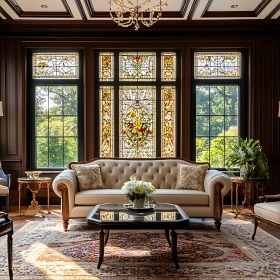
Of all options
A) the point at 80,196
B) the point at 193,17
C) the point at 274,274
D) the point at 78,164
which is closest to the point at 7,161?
the point at 78,164

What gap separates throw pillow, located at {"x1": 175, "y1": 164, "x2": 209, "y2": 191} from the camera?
234 inches

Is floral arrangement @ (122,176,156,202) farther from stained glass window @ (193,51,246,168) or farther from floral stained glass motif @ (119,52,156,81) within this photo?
floral stained glass motif @ (119,52,156,81)

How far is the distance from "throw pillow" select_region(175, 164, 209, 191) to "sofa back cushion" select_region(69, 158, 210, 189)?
174mm

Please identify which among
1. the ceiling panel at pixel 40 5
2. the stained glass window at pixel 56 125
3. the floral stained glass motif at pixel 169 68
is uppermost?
the ceiling panel at pixel 40 5

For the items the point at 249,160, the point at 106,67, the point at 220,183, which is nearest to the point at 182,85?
the point at 106,67

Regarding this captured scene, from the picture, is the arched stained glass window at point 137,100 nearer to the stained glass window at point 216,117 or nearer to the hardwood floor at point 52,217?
the stained glass window at point 216,117

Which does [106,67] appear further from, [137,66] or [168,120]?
[168,120]

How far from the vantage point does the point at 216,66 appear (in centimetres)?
772

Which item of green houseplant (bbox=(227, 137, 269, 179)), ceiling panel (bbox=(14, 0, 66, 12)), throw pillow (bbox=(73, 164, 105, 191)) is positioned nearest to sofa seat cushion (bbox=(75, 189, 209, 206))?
throw pillow (bbox=(73, 164, 105, 191))

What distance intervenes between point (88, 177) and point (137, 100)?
2.28 meters

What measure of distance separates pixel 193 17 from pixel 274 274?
490 cm

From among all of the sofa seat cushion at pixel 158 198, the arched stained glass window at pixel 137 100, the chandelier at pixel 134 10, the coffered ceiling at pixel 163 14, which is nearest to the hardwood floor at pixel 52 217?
the sofa seat cushion at pixel 158 198

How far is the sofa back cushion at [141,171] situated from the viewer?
20.4ft

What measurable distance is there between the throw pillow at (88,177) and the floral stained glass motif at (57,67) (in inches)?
→ 90.1
